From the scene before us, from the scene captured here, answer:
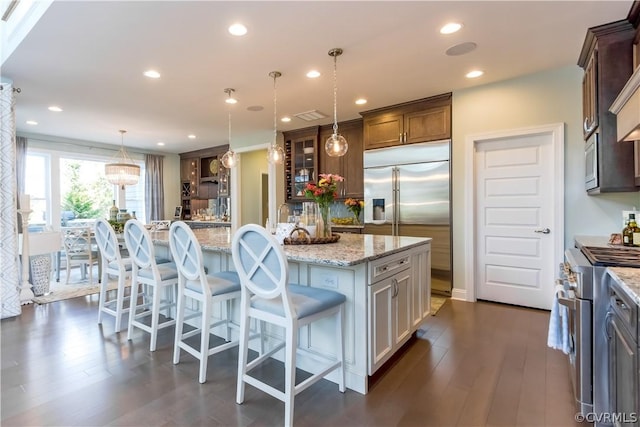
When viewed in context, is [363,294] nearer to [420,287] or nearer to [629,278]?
[420,287]

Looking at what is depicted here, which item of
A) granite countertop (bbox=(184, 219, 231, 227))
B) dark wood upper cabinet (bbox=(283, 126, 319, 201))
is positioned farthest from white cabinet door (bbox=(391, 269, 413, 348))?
granite countertop (bbox=(184, 219, 231, 227))

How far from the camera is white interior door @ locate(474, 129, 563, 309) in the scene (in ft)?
11.6

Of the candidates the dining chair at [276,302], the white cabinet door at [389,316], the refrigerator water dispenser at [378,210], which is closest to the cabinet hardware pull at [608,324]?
the white cabinet door at [389,316]

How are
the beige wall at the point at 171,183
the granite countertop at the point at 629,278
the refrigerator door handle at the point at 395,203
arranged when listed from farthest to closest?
the beige wall at the point at 171,183 → the refrigerator door handle at the point at 395,203 → the granite countertop at the point at 629,278

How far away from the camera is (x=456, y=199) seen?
4.04 metres

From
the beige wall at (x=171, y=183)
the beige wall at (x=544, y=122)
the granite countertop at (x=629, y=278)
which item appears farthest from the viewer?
the beige wall at (x=171, y=183)

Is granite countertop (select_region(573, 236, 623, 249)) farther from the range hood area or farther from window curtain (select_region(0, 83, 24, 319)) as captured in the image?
window curtain (select_region(0, 83, 24, 319))

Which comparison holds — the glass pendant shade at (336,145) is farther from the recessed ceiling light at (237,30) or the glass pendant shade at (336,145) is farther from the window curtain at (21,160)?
the window curtain at (21,160)

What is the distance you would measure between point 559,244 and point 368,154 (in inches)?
103

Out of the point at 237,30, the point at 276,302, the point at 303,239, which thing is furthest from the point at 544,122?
the point at 276,302

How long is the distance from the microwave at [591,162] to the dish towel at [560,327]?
1353 millimetres

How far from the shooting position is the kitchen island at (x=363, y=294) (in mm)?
2014

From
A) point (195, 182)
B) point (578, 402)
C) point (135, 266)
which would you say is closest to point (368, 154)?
point (135, 266)

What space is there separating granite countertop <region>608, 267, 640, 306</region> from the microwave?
1.51 meters
